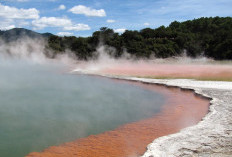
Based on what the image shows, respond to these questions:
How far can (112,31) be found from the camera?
40.6 metres

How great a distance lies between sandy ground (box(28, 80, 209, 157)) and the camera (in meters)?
5.39

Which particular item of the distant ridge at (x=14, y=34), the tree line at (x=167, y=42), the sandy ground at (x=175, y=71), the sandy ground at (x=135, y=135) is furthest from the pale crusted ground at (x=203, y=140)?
the distant ridge at (x=14, y=34)

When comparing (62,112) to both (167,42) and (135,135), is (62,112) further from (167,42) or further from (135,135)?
(167,42)

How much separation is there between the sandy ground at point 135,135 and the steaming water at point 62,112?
35 centimetres

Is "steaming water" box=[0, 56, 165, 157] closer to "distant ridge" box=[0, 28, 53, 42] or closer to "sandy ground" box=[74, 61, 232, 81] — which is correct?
"sandy ground" box=[74, 61, 232, 81]

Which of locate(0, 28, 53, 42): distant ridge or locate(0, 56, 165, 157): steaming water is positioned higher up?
locate(0, 28, 53, 42): distant ridge

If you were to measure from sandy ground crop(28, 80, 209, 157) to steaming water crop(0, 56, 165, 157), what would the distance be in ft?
1.14

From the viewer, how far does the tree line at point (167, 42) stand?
104 feet

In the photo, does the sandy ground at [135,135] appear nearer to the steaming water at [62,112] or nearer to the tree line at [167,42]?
the steaming water at [62,112]

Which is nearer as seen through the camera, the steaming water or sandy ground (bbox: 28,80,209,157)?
sandy ground (bbox: 28,80,209,157)

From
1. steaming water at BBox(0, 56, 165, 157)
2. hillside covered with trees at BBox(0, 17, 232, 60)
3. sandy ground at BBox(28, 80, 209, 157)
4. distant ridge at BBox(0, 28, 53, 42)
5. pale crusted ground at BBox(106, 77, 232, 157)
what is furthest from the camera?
distant ridge at BBox(0, 28, 53, 42)

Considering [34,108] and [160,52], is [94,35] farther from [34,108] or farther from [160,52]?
[34,108]

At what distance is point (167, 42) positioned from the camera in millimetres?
35125

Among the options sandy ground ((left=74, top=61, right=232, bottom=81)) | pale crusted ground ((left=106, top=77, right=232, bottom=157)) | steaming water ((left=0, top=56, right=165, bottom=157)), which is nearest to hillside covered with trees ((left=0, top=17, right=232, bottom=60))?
sandy ground ((left=74, top=61, right=232, bottom=81))
